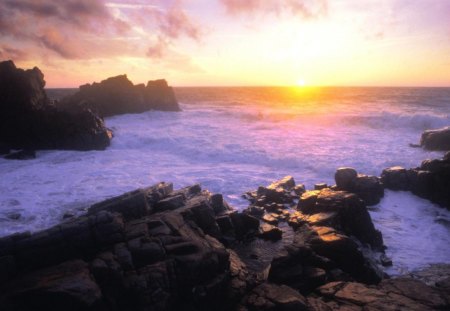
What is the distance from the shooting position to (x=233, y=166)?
82.8ft

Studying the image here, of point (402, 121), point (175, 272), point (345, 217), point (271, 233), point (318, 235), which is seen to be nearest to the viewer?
point (175, 272)

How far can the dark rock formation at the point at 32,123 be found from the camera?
28969 millimetres

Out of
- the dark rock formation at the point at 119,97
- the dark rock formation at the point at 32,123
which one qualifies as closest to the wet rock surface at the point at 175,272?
the dark rock formation at the point at 32,123

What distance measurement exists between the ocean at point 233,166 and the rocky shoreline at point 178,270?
3.06 meters

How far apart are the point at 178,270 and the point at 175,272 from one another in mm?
90

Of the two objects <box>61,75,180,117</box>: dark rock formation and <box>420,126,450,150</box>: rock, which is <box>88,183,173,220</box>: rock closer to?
<box>420,126,450,150</box>: rock

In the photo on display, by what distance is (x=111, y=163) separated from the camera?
2491 cm

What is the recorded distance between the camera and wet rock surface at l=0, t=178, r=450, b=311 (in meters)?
7.62

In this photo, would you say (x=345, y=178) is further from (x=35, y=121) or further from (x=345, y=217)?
(x=35, y=121)

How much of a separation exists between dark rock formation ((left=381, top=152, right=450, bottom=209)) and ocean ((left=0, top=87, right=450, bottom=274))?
597mm

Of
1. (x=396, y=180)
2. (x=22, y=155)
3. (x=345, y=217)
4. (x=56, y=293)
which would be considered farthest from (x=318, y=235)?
(x=22, y=155)

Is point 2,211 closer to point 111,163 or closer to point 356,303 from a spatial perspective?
point 111,163

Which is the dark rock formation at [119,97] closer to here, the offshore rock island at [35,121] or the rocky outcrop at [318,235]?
the offshore rock island at [35,121]

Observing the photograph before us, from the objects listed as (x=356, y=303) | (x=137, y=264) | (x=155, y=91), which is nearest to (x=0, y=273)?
(x=137, y=264)
